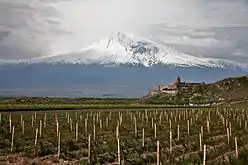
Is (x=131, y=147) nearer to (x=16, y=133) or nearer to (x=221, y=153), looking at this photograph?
(x=221, y=153)

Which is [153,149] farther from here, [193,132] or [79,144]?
[193,132]

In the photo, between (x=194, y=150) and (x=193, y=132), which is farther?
(x=193, y=132)

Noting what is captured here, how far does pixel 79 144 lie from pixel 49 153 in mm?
3054

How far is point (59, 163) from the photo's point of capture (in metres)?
23.1

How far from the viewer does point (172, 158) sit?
23.3 meters

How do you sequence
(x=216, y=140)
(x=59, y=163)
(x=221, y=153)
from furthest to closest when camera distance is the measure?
(x=216, y=140) → (x=221, y=153) → (x=59, y=163)

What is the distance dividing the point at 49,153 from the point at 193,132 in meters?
14.2

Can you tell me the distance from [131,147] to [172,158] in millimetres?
4600

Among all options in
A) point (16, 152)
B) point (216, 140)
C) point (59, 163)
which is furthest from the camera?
point (216, 140)

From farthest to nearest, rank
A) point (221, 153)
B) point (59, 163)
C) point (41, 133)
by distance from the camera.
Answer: point (41, 133) → point (221, 153) → point (59, 163)

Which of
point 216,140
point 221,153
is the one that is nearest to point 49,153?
point 221,153

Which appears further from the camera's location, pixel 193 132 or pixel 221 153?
pixel 193 132

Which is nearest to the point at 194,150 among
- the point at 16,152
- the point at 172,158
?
the point at 172,158

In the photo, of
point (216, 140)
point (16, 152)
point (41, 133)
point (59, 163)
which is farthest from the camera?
point (41, 133)
